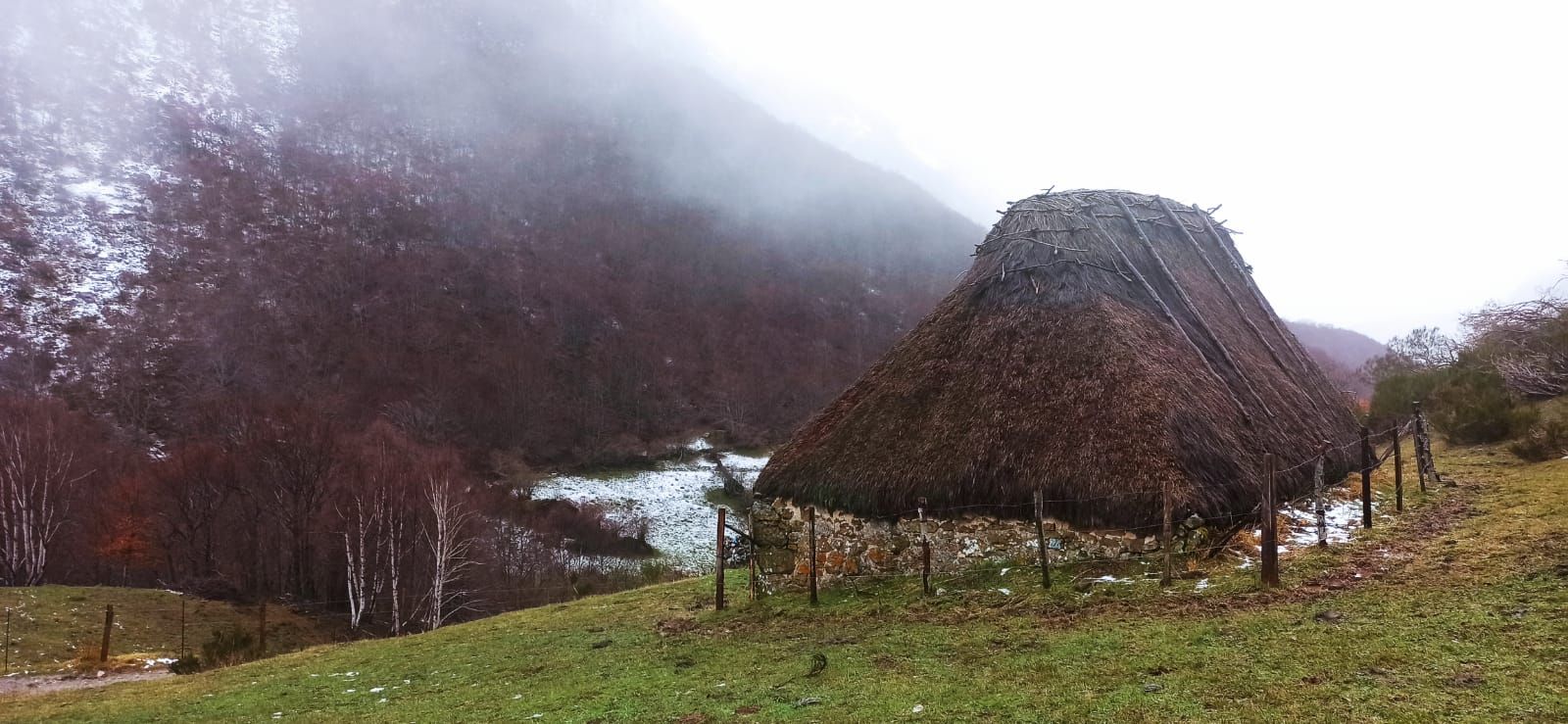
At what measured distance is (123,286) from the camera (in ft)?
230

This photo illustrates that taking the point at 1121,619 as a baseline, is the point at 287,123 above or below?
above

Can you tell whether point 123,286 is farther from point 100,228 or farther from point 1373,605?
point 1373,605

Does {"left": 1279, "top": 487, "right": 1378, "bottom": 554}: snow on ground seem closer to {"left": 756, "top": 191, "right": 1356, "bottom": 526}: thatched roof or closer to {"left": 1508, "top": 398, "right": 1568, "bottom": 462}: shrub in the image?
{"left": 756, "top": 191, "right": 1356, "bottom": 526}: thatched roof

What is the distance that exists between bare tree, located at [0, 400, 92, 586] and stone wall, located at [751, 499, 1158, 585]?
109ft

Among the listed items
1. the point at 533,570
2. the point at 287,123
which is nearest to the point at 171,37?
the point at 287,123

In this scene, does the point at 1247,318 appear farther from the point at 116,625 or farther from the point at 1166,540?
the point at 116,625

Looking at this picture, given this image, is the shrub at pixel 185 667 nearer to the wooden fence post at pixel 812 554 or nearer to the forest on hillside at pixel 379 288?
the forest on hillside at pixel 379 288

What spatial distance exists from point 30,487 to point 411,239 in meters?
72.6


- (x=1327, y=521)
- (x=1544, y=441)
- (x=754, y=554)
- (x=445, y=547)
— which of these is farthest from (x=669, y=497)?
(x=1327, y=521)

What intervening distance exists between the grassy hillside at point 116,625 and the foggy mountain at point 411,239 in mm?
20783

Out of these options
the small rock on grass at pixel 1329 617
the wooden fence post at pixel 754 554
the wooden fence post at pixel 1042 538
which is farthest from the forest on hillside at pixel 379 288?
the small rock on grass at pixel 1329 617

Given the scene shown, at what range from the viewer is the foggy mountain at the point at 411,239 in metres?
68.4

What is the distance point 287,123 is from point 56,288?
173 feet

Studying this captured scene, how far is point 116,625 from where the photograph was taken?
2188 cm
